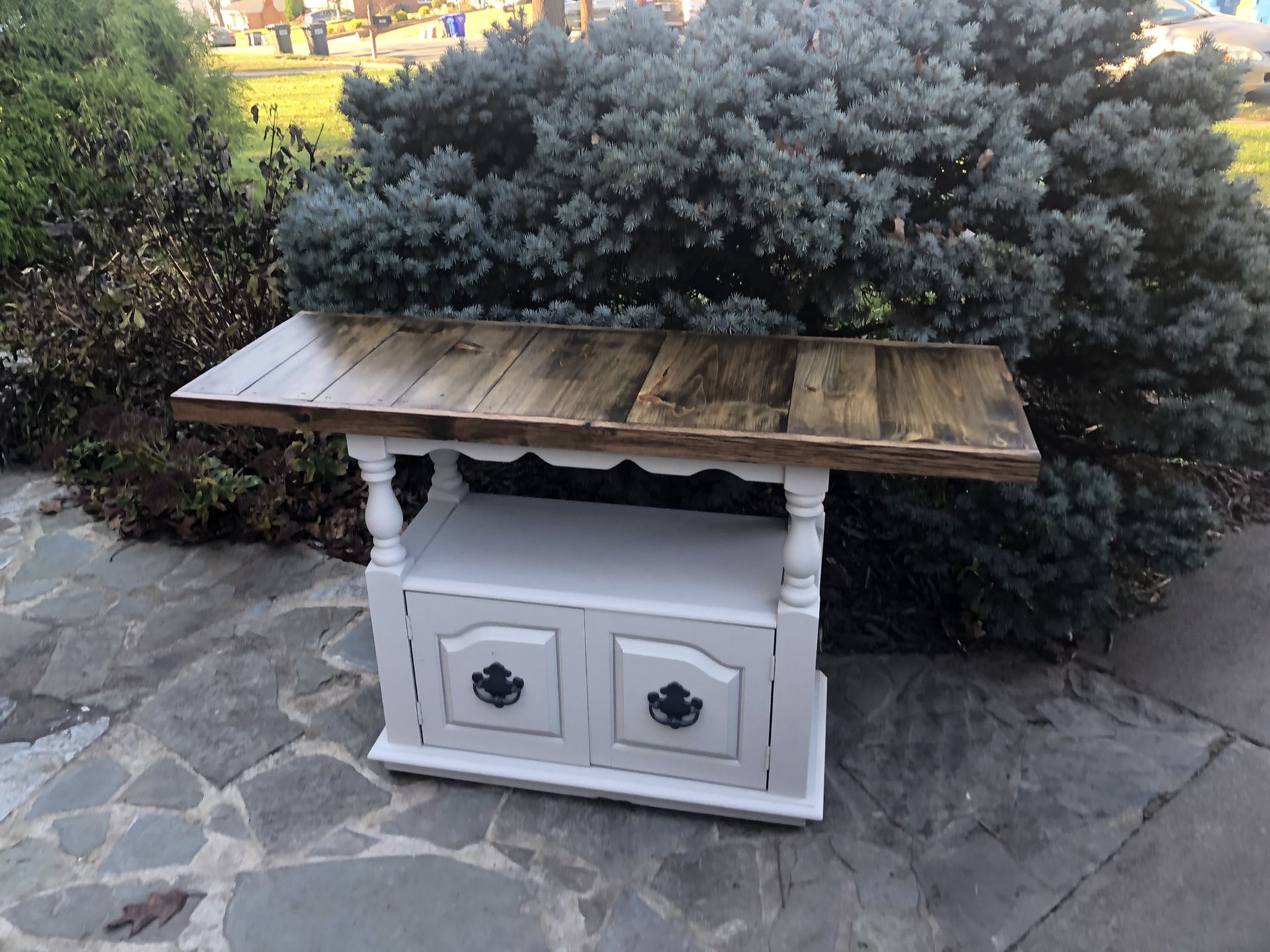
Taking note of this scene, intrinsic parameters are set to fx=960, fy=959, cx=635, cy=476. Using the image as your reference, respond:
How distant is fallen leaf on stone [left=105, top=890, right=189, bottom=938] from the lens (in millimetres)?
1983

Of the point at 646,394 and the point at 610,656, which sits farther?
the point at 610,656

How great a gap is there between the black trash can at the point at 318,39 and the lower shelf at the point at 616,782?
491 cm

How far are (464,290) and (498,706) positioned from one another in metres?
1.15

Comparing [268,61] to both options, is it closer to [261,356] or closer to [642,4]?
[642,4]

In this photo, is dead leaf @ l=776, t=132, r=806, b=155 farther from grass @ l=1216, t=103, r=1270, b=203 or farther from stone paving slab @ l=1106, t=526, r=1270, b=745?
grass @ l=1216, t=103, r=1270, b=203

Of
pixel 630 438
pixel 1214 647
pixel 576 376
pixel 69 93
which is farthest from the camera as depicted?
pixel 69 93

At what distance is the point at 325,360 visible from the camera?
2.20m

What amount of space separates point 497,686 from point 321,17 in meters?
5.20

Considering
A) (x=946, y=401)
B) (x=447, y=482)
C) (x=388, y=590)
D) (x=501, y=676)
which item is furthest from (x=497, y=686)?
(x=946, y=401)

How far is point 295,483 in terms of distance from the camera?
357cm

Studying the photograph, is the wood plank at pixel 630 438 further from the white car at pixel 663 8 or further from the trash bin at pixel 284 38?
the trash bin at pixel 284 38

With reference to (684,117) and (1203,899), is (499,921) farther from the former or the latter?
(684,117)

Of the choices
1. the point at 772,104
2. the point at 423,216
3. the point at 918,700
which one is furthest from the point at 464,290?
the point at 918,700

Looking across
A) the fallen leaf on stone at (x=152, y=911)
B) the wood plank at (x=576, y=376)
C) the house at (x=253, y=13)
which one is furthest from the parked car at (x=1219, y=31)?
the fallen leaf on stone at (x=152, y=911)
